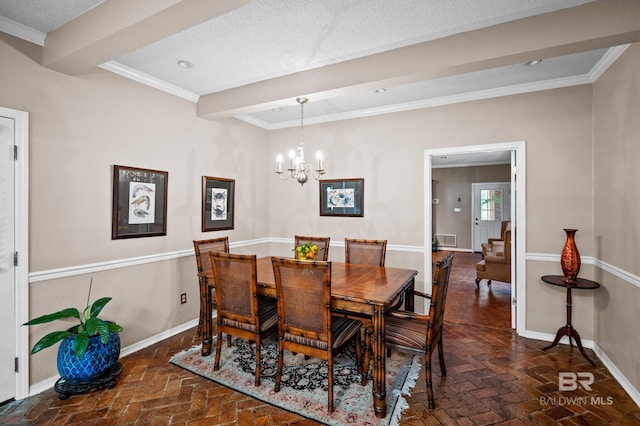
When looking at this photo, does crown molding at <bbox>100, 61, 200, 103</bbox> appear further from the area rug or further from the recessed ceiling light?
the area rug

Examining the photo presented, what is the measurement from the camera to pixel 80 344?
7.14ft

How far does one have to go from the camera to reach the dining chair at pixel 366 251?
3336mm

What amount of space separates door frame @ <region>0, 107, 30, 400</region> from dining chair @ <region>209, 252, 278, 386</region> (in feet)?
4.40

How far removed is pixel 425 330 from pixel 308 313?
0.88 m

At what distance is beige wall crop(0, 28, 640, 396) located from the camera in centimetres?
242

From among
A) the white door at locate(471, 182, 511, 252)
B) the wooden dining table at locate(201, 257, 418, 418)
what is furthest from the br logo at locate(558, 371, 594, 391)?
the white door at locate(471, 182, 511, 252)

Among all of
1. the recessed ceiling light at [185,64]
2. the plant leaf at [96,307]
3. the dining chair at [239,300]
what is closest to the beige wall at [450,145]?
the recessed ceiling light at [185,64]

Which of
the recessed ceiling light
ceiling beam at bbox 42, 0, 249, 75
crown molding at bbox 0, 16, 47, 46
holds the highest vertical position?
the recessed ceiling light

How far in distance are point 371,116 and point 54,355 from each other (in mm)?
4092

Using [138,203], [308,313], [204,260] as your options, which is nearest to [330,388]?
[308,313]

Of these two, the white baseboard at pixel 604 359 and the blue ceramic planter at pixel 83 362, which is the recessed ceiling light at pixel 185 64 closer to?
the blue ceramic planter at pixel 83 362

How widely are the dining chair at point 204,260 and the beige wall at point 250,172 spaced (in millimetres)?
382

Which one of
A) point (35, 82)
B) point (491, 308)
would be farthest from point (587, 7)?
point (35, 82)

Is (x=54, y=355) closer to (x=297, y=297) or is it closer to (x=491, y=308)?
(x=297, y=297)
